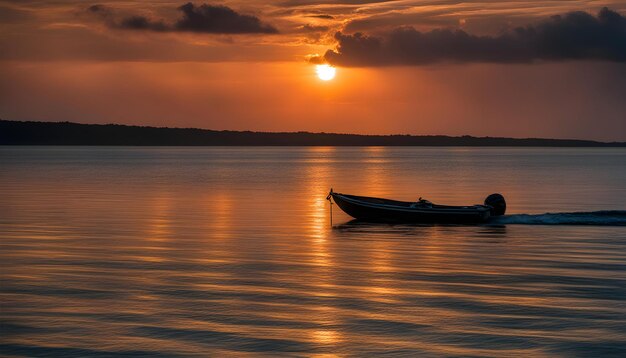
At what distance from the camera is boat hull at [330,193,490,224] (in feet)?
162

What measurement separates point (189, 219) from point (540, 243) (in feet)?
69.9

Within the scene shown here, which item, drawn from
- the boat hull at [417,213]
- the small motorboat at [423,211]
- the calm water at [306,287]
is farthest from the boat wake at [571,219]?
the boat hull at [417,213]

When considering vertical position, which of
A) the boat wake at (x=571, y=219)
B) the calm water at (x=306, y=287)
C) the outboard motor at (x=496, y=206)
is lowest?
the calm water at (x=306, y=287)

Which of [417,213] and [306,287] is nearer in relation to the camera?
[306,287]

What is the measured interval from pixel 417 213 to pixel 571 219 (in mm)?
7941

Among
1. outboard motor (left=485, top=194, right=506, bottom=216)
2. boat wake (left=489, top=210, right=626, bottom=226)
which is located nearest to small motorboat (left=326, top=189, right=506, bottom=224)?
outboard motor (left=485, top=194, right=506, bottom=216)

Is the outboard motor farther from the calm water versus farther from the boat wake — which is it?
the calm water

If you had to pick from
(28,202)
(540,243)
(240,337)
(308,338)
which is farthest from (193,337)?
(28,202)

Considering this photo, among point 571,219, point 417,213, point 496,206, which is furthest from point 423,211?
point 571,219

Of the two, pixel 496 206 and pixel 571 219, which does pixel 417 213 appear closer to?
pixel 496 206

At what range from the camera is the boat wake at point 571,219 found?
48.0 metres

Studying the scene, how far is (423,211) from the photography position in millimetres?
49750

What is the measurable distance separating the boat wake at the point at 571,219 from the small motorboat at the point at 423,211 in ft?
3.23

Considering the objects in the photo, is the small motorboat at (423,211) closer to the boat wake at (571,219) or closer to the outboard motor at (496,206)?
the outboard motor at (496,206)
